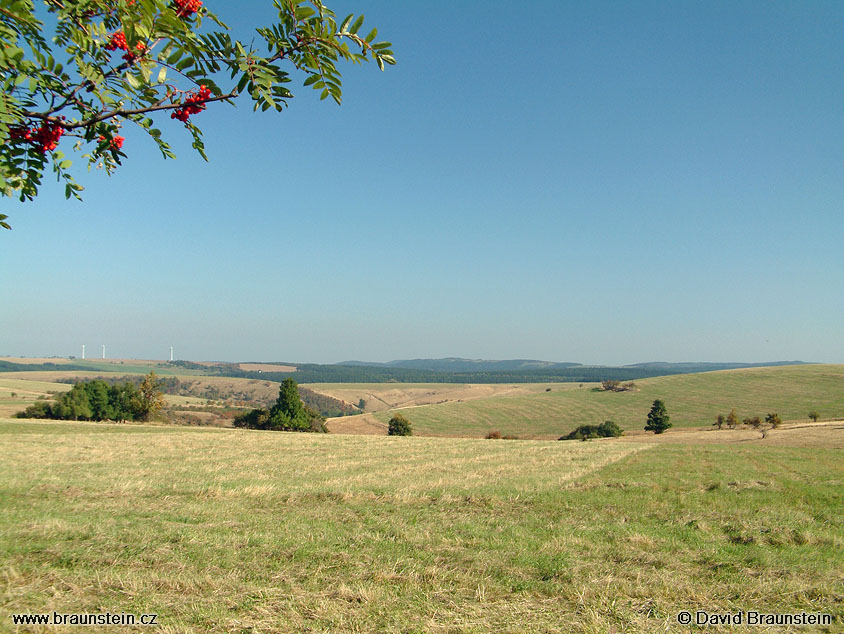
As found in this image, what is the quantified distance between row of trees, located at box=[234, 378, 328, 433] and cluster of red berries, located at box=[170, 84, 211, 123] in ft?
183

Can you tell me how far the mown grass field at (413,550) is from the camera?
4.50 m

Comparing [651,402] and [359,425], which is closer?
[359,425]

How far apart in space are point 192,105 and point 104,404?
66350 mm

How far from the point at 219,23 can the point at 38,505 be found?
10.3 m

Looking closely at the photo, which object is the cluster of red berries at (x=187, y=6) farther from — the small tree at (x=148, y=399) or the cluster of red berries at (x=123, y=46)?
the small tree at (x=148, y=399)

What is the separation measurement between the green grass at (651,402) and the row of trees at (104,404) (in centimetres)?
3747

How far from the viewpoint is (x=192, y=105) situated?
366 centimetres

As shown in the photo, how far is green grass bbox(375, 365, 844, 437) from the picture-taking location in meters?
80.6

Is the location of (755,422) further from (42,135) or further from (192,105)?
(42,135)

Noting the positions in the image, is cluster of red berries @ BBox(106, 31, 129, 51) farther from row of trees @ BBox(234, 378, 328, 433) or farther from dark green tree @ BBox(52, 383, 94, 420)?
dark green tree @ BBox(52, 383, 94, 420)

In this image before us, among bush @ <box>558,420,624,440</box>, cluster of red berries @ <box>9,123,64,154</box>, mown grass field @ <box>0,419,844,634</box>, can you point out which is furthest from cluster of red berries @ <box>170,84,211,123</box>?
bush @ <box>558,420,624,440</box>

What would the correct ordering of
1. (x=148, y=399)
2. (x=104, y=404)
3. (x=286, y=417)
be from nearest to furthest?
(x=286, y=417), (x=104, y=404), (x=148, y=399)

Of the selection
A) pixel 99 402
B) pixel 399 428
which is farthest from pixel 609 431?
pixel 99 402

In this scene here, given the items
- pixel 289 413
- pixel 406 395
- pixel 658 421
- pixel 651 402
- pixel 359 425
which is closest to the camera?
pixel 289 413
